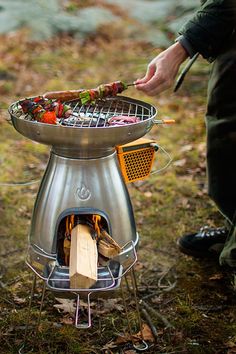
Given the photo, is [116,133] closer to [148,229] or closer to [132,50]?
[148,229]

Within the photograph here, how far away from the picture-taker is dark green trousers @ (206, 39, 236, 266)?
2729 mm

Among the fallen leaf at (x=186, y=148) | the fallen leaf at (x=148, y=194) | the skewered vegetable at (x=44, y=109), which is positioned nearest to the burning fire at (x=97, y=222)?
the skewered vegetable at (x=44, y=109)

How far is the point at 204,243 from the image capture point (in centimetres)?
321

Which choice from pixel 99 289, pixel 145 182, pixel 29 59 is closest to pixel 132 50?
pixel 29 59

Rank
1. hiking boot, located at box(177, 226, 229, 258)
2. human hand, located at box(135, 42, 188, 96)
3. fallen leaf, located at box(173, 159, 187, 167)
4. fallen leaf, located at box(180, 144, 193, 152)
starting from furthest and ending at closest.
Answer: fallen leaf, located at box(180, 144, 193, 152)
fallen leaf, located at box(173, 159, 187, 167)
hiking boot, located at box(177, 226, 229, 258)
human hand, located at box(135, 42, 188, 96)

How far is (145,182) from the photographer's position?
4.18 m

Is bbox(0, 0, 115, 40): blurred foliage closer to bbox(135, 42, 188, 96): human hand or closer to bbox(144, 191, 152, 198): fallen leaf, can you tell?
bbox(144, 191, 152, 198): fallen leaf

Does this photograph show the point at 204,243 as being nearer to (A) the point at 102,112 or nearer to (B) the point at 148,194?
(B) the point at 148,194

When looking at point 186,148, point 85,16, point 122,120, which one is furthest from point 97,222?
point 85,16

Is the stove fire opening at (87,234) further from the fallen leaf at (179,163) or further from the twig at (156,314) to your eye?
the fallen leaf at (179,163)

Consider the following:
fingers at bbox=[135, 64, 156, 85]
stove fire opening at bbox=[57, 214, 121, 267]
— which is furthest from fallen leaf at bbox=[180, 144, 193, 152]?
stove fire opening at bbox=[57, 214, 121, 267]

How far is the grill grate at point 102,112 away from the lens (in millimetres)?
2176

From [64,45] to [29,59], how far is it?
805mm

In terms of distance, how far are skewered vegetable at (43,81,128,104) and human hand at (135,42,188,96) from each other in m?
0.10
